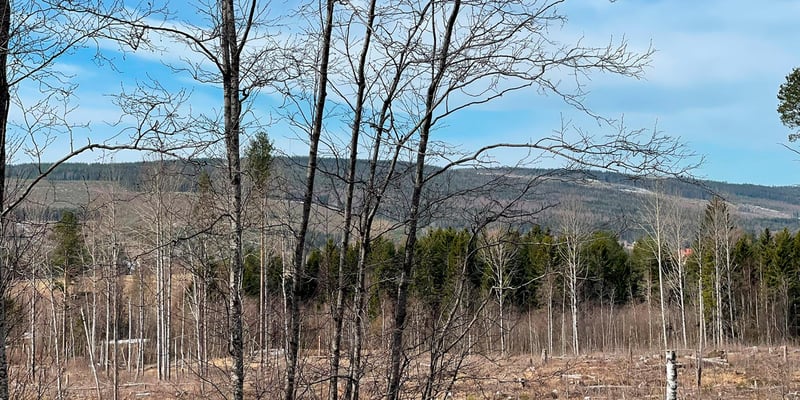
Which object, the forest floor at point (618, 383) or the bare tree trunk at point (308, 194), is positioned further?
the forest floor at point (618, 383)

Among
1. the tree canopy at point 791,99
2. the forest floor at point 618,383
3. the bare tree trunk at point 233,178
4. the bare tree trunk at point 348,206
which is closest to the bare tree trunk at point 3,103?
the bare tree trunk at point 233,178

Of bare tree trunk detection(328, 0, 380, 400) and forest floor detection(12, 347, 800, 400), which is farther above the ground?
bare tree trunk detection(328, 0, 380, 400)

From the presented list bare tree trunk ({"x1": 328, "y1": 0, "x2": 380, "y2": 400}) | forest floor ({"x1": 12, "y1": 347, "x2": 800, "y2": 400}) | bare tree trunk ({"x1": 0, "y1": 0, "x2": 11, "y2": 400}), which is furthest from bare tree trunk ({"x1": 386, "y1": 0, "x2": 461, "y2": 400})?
forest floor ({"x1": 12, "y1": 347, "x2": 800, "y2": 400})

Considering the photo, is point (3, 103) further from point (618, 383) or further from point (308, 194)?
point (618, 383)

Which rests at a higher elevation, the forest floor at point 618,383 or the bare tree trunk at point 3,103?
the bare tree trunk at point 3,103

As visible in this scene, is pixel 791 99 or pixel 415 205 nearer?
pixel 415 205

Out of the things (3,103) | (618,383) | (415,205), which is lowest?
(618,383)

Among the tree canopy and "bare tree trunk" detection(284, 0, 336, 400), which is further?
the tree canopy

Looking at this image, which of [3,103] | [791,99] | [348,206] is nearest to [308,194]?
[348,206]

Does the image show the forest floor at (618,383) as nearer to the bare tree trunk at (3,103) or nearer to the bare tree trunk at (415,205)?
the bare tree trunk at (3,103)

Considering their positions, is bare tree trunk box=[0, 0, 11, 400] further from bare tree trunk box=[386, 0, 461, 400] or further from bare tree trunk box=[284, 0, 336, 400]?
bare tree trunk box=[386, 0, 461, 400]

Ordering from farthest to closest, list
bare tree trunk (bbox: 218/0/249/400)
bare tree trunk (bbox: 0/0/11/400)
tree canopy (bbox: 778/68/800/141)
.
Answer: tree canopy (bbox: 778/68/800/141) < bare tree trunk (bbox: 218/0/249/400) < bare tree trunk (bbox: 0/0/11/400)

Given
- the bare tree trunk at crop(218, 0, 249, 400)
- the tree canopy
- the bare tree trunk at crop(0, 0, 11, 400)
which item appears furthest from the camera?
the tree canopy

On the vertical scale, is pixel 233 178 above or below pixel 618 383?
above
